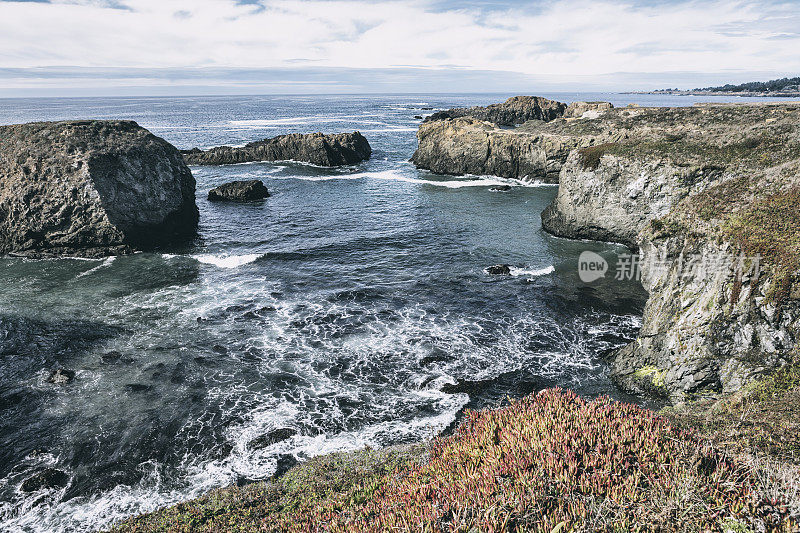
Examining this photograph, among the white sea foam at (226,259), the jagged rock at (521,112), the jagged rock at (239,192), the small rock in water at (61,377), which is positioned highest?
the jagged rock at (521,112)

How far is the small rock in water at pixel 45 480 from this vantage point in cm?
1280

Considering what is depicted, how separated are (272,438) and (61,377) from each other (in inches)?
440

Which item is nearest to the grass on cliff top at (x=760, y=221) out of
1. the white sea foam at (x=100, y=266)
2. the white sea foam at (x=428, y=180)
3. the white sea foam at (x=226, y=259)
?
the white sea foam at (x=226, y=259)

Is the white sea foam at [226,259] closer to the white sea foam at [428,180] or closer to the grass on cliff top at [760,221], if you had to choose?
the grass on cliff top at [760,221]

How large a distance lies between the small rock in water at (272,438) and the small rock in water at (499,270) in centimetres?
1903

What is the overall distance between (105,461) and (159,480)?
2536mm

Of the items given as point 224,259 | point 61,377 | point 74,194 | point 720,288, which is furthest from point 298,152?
point 720,288

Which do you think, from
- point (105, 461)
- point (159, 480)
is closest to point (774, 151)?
point (159, 480)

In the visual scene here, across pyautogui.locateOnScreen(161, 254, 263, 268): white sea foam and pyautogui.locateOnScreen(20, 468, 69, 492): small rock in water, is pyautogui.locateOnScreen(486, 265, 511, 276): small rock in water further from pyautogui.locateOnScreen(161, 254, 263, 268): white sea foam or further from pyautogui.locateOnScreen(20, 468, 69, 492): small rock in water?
pyautogui.locateOnScreen(20, 468, 69, 492): small rock in water

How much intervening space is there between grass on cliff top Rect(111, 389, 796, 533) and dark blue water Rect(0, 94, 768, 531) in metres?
3.78

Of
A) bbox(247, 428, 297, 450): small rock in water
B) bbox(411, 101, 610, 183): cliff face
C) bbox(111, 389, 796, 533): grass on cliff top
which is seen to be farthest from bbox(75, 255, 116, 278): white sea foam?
bbox(411, 101, 610, 183): cliff face

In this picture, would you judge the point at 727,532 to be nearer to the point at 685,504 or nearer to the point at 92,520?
the point at 685,504

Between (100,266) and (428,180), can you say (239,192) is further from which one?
(428,180)

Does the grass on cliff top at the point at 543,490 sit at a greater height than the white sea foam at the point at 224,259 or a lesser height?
greater
